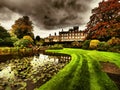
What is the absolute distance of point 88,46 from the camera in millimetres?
37125

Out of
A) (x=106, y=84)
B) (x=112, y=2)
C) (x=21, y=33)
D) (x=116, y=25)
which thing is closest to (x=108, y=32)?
(x=116, y=25)

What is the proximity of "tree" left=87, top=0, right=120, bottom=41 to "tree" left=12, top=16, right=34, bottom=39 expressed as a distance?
131 feet

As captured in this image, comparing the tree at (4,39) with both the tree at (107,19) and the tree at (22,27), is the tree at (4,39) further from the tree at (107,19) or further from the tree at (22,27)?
the tree at (107,19)

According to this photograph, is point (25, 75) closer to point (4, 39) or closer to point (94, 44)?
point (94, 44)

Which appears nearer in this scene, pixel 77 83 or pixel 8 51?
pixel 77 83

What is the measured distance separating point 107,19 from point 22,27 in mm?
43493

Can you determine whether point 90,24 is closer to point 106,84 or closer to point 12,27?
point 106,84

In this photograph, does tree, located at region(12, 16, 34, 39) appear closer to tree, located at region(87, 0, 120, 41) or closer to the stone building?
the stone building

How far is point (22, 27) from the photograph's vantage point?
5891 cm

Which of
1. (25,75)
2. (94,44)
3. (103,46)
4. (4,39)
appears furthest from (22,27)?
(25,75)

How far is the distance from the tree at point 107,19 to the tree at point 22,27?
131ft

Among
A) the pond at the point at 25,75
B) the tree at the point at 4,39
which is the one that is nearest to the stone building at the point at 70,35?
the tree at the point at 4,39

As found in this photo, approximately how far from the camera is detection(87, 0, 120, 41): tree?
1908 cm

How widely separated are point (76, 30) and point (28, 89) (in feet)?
314
